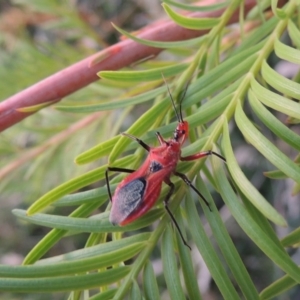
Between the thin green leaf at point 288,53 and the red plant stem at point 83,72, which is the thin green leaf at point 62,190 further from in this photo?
the thin green leaf at point 288,53

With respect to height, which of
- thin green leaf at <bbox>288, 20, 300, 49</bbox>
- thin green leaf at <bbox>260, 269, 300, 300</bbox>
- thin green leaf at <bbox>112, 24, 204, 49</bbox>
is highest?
thin green leaf at <bbox>112, 24, 204, 49</bbox>

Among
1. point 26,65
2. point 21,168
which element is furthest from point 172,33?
point 21,168

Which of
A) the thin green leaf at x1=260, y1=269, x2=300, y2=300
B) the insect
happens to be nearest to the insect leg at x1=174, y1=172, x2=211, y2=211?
the insect

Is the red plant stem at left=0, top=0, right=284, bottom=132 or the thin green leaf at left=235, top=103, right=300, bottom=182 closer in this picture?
the thin green leaf at left=235, top=103, right=300, bottom=182

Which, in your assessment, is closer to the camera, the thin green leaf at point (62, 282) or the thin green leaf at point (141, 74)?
the thin green leaf at point (62, 282)

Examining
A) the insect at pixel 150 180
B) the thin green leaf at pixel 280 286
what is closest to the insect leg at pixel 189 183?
the insect at pixel 150 180

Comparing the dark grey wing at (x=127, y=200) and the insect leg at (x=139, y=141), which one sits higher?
the insect leg at (x=139, y=141)

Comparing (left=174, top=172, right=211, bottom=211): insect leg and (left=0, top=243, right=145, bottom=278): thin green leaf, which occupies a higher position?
(left=174, top=172, right=211, bottom=211): insect leg

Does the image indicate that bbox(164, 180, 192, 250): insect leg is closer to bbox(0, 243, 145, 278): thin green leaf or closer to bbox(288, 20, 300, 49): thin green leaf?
bbox(0, 243, 145, 278): thin green leaf
